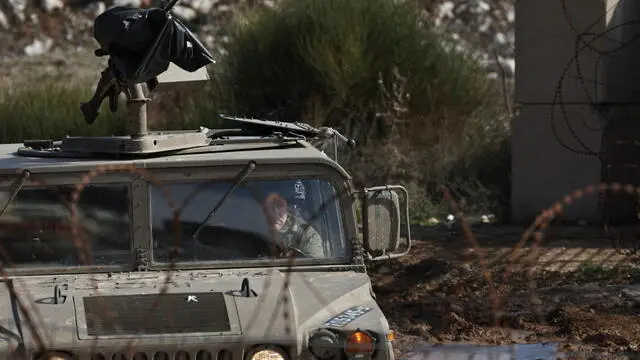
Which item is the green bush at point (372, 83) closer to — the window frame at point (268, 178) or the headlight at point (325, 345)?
the window frame at point (268, 178)

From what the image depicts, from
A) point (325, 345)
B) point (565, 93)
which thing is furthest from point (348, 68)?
point (325, 345)

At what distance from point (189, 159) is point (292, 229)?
538 millimetres

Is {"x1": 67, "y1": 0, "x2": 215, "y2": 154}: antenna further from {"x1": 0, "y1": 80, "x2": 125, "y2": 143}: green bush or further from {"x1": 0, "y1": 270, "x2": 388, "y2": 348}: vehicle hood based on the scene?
{"x1": 0, "y1": 80, "x2": 125, "y2": 143}: green bush

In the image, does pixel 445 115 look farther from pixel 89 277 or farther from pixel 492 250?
pixel 89 277

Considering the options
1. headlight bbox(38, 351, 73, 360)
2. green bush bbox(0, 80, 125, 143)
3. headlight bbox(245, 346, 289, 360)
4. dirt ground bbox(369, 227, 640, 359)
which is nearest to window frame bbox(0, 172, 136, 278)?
headlight bbox(38, 351, 73, 360)

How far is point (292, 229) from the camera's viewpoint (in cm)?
570

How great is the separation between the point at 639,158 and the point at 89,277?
7545mm

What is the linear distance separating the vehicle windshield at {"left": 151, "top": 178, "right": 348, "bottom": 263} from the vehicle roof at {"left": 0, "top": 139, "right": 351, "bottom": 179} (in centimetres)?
10

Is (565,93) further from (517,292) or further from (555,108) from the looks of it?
(517,292)

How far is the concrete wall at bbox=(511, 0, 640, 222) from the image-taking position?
12148 millimetres

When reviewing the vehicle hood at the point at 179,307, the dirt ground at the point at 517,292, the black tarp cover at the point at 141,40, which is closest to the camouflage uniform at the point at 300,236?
the vehicle hood at the point at 179,307

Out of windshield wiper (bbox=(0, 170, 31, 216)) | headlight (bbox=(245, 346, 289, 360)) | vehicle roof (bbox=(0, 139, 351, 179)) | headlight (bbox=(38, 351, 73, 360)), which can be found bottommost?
headlight (bbox=(245, 346, 289, 360))

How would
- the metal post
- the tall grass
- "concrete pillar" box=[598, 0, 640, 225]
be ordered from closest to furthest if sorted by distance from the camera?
the metal post
"concrete pillar" box=[598, 0, 640, 225]
the tall grass

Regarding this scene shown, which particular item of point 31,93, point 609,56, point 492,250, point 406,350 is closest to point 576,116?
point 609,56
